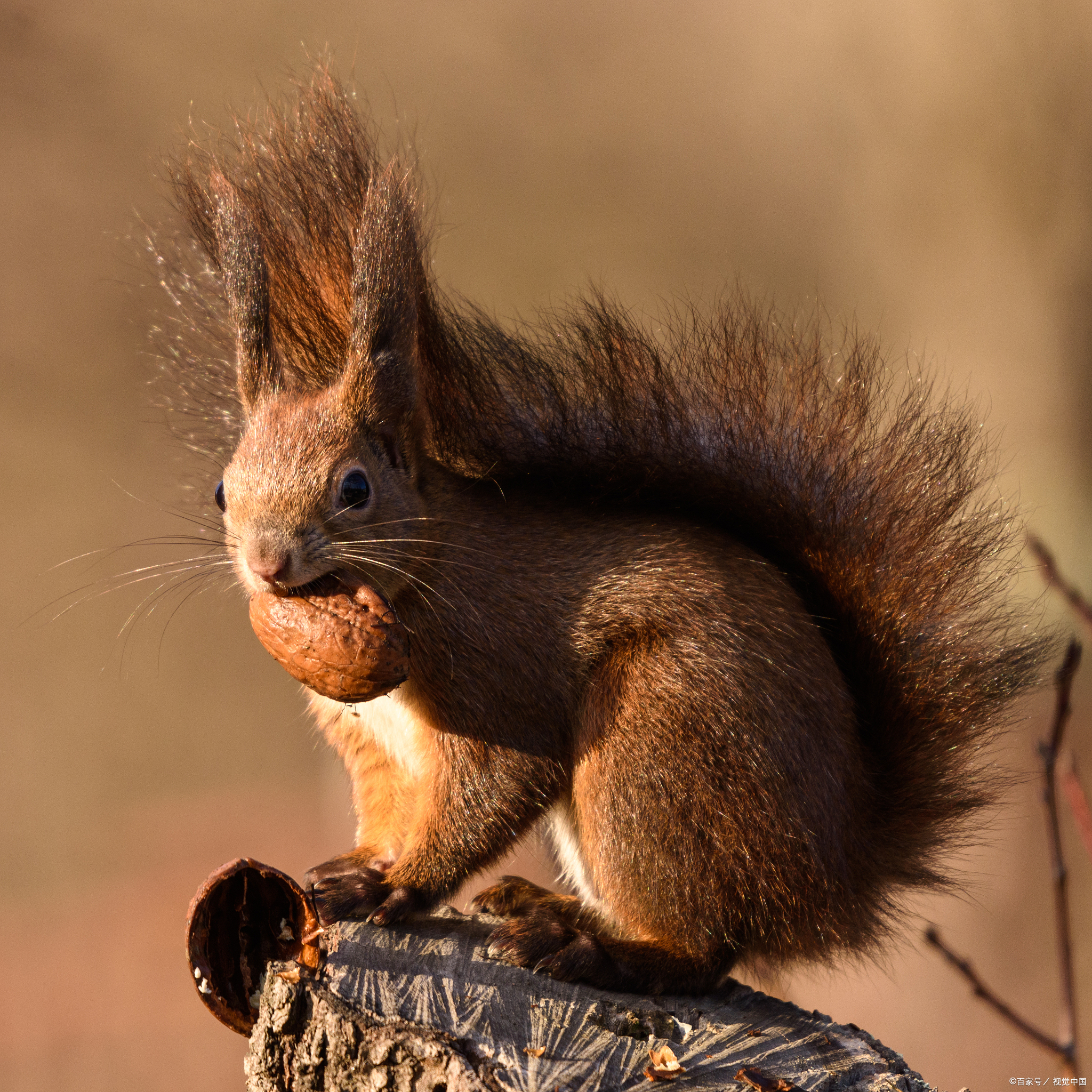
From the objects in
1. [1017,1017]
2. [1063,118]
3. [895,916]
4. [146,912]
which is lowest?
[895,916]

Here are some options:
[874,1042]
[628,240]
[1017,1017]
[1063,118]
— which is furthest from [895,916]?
[628,240]

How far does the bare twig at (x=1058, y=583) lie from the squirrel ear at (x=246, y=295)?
128 centimetres

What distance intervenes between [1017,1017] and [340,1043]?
2.91ft

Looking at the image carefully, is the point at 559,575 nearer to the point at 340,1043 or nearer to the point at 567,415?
the point at 567,415

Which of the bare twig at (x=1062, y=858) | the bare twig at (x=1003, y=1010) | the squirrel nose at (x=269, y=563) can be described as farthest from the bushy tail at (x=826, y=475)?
the bare twig at (x=1062, y=858)

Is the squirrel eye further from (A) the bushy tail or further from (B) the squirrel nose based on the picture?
(A) the bushy tail

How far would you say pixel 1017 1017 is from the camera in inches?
32.0

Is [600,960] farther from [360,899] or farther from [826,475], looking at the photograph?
[826,475]

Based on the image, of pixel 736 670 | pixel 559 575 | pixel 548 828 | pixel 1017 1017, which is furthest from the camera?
pixel 548 828

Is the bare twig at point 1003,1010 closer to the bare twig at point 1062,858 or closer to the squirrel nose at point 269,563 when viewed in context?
the bare twig at point 1062,858

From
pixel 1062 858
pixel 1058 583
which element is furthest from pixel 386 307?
pixel 1062 858

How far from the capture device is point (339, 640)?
63.3 inches

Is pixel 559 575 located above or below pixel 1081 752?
above

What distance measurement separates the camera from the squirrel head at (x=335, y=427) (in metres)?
1.62
